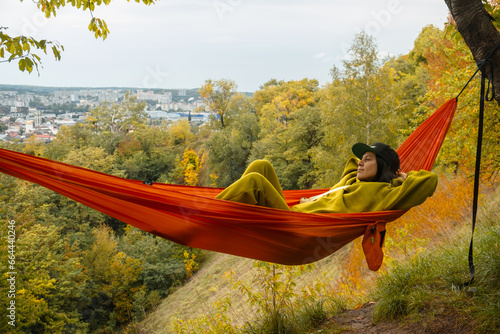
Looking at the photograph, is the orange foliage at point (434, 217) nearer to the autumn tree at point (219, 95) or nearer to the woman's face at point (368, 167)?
the woman's face at point (368, 167)

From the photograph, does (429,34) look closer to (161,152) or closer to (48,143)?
(161,152)

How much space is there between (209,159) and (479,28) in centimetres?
2315

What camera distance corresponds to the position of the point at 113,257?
14.5 meters

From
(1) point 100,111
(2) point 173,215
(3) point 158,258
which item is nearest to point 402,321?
(2) point 173,215

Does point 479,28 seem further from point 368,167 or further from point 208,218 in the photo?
point 208,218

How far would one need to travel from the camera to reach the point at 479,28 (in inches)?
72.7

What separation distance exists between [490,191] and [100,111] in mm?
30569

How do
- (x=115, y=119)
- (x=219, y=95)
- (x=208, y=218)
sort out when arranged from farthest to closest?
(x=115, y=119) < (x=219, y=95) < (x=208, y=218)

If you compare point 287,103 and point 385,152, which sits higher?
point 287,103

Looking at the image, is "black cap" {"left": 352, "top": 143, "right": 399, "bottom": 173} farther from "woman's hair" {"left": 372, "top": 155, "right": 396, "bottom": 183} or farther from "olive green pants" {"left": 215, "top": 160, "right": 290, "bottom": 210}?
"olive green pants" {"left": 215, "top": 160, "right": 290, "bottom": 210}

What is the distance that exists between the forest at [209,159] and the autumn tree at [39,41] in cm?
257

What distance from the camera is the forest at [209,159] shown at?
21.0 feet

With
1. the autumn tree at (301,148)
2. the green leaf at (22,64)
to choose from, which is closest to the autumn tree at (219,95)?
the autumn tree at (301,148)

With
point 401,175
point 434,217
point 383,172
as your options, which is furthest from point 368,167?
point 434,217
